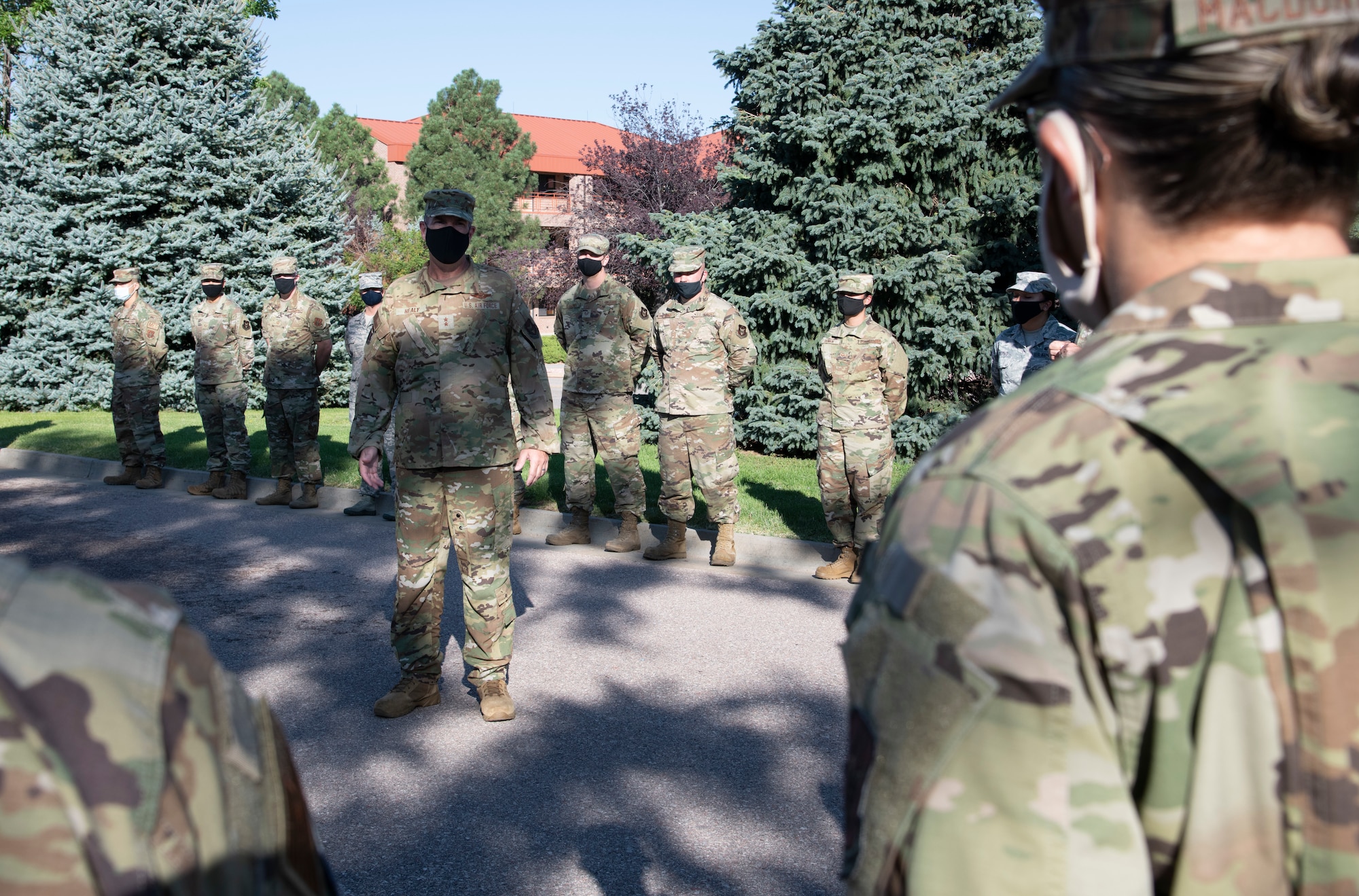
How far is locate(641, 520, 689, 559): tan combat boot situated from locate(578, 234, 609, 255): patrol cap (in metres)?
2.18

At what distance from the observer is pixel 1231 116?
0.95 m

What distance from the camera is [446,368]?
4625 mm

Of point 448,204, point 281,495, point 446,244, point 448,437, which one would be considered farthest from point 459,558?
point 281,495

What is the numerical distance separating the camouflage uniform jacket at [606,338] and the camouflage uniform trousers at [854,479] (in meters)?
1.80

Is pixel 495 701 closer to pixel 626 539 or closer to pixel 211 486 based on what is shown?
pixel 626 539

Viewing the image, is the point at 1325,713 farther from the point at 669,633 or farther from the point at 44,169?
the point at 44,169

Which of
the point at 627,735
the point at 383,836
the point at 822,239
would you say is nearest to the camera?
the point at 383,836

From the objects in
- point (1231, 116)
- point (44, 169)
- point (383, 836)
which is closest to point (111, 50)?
point (44, 169)

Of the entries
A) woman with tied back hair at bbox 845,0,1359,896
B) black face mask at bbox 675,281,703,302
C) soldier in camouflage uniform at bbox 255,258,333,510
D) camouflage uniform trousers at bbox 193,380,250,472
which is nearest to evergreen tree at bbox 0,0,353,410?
camouflage uniform trousers at bbox 193,380,250,472

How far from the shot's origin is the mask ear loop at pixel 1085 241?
41.7 inches

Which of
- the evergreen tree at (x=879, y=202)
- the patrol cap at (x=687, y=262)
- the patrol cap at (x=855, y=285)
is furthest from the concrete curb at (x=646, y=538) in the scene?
the evergreen tree at (x=879, y=202)

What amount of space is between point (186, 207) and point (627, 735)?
57.0 feet

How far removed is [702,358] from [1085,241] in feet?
22.0

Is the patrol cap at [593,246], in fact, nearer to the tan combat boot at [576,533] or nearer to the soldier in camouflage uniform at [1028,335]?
the tan combat boot at [576,533]
